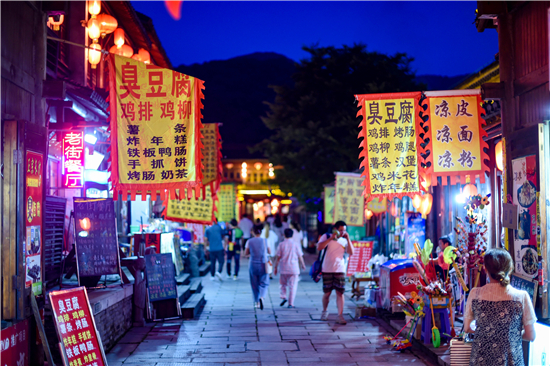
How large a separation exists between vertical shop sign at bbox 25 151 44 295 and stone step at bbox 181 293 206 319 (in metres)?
4.75

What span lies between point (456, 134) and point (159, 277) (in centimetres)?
674

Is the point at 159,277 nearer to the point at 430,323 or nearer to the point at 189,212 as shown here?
the point at 189,212

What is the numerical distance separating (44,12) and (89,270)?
4.55m

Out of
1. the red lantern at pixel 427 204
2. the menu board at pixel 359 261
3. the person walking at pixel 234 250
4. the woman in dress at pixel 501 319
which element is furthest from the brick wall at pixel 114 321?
the person walking at pixel 234 250

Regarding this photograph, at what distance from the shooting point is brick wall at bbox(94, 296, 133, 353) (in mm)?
8391

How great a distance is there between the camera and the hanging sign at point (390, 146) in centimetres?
877

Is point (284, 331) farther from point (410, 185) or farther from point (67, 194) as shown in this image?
point (67, 194)

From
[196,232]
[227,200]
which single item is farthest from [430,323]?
[227,200]

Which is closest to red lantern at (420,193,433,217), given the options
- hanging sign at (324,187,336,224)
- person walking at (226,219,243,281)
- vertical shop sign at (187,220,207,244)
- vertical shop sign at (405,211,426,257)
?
vertical shop sign at (405,211,426,257)

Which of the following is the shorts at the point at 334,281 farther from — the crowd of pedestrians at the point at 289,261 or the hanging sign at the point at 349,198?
the hanging sign at the point at 349,198

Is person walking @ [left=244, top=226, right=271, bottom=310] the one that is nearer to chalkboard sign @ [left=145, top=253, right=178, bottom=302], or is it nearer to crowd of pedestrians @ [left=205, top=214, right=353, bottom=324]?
crowd of pedestrians @ [left=205, top=214, right=353, bottom=324]

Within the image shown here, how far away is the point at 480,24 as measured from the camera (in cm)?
762

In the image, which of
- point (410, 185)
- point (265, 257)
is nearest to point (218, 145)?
point (265, 257)

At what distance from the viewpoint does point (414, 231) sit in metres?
14.4
